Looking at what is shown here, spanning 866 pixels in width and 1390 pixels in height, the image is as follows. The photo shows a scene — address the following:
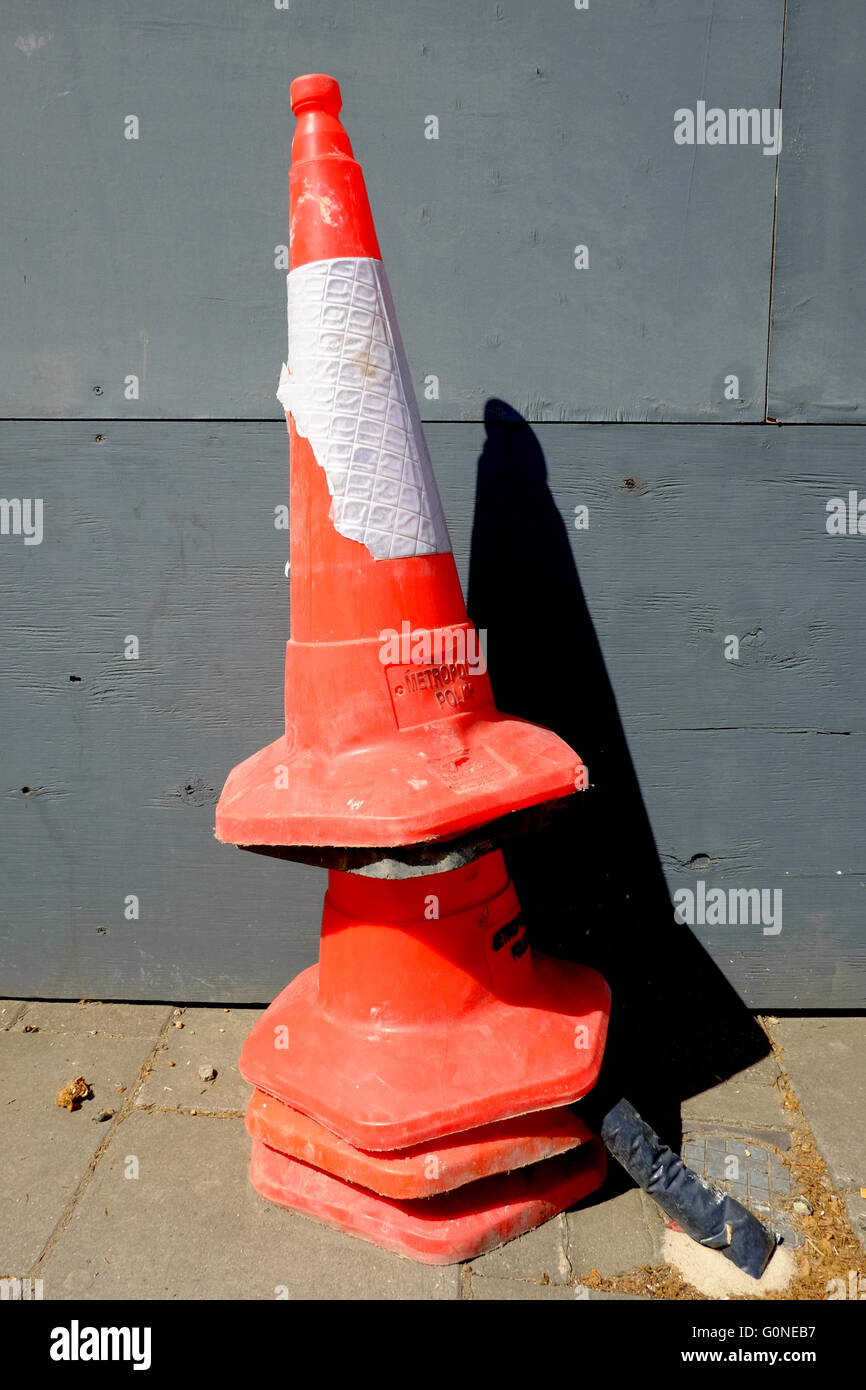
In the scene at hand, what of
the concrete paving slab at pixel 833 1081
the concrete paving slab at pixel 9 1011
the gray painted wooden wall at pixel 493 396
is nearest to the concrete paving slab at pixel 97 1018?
the concrete paving slab at pixel 9 1011

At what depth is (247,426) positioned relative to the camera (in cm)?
281

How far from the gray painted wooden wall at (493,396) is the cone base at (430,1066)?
806mm

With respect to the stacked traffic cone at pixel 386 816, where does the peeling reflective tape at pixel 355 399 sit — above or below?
above

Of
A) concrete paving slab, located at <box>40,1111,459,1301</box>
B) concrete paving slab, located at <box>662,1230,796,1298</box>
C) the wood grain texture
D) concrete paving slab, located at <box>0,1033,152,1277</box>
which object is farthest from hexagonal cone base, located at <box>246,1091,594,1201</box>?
the wood grain texture

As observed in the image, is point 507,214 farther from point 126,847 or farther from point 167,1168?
point 167,1168

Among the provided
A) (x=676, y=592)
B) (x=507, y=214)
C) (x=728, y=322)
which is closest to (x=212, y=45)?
(x=507, y=214)

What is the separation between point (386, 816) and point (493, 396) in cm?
149

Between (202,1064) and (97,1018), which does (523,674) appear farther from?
(97,1018)

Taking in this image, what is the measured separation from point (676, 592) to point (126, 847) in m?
2.02

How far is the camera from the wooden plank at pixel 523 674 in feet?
9.25

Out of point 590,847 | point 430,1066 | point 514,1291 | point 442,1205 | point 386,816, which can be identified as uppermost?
point 386,816

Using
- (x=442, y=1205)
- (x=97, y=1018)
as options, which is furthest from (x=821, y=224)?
(x=97, y=1018)

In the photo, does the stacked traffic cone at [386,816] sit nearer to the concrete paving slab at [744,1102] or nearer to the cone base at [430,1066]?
the cone base at [430,1066]

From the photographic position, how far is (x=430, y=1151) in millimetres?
2090
